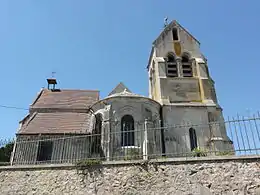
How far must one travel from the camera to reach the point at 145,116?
16.8 meters

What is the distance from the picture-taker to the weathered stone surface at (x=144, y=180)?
299 inches

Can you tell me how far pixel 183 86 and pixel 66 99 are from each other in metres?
9.90

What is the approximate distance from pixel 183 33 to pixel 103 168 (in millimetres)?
18158

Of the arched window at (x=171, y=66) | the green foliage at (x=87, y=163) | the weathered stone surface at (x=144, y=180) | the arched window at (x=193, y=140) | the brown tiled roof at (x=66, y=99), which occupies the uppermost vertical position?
the arched window at (x=171, y=66)

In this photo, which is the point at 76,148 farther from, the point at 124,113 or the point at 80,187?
the point at 124,113

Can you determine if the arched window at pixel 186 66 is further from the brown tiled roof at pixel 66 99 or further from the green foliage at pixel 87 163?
the green foliage at pixel 87 163

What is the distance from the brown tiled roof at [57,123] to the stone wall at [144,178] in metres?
7.40

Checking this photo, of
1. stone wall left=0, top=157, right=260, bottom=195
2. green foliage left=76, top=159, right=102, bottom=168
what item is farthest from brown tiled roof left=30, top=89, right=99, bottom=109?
green foliage left=76, top=159, right=102, bottom=168

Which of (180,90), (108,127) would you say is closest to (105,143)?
(108,127)

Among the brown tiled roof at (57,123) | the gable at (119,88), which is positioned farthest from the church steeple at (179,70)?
the brown tiled roof at (57,123)

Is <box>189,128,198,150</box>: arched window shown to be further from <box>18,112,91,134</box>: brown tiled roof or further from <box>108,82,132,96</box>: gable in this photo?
<box>108,82,132,96</box>: gable

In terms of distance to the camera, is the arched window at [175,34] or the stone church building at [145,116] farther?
the arched window at [175,34]

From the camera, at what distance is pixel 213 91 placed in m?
20.9

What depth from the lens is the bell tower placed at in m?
17.9
